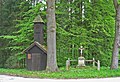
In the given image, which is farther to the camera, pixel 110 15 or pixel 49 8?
pixel 110 15

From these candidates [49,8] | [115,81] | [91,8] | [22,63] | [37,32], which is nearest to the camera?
[115,81]

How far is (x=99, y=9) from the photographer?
22844 mm

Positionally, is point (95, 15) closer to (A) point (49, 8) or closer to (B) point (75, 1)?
(B) point (75, 1)

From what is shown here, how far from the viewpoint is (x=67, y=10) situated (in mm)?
22984

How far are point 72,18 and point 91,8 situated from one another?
1996 millimetres

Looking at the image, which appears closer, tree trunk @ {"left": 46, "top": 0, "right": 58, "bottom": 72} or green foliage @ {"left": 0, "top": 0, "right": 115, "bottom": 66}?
tree trunk @ {"left": 46, "top": 0, "right": 58, "bottom": 72}

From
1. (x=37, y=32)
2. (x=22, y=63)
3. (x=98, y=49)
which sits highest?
(x=37, y=32)

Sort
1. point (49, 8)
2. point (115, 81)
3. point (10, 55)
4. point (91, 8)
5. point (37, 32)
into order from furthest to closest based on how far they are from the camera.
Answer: point (10, 55) → point (91, 8) → point (37, 32) → point (49, 8) → point (115, 81)

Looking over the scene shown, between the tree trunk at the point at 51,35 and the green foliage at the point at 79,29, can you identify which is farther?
the green foliage at the point at 79,29

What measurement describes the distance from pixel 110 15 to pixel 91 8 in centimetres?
211

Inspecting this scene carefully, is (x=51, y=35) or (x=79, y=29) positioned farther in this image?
(x=79, y=29)

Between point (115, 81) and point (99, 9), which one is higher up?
point (99, 9)

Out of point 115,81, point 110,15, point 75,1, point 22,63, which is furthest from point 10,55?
point 115,81

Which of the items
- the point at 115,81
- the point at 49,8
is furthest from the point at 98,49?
the point at 115,81
